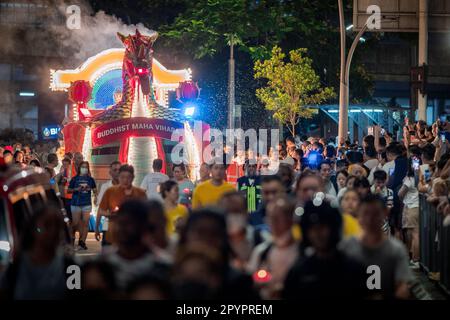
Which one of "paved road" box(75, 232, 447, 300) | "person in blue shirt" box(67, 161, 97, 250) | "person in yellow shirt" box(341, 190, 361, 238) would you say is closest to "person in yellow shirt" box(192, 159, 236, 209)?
"person in yellow shirt" box(341, 190, 361, 238)

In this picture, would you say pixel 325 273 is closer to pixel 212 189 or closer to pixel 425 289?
pixel 212 189

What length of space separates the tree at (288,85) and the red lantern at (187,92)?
1227 centimetres

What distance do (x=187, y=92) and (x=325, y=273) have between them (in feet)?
61.2

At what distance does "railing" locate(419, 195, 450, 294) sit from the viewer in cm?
1239

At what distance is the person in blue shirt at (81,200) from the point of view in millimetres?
18234

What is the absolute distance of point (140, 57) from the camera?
904 inches

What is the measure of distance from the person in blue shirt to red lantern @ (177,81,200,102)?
7106 millimetres

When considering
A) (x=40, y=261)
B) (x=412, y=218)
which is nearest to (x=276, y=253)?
(x=40, y=261)

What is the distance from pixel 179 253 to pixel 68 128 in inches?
671

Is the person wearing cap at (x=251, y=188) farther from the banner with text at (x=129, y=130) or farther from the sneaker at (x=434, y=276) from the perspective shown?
the banner with text at (x=129, y=130)

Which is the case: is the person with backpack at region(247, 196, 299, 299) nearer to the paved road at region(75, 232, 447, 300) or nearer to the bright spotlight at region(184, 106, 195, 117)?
the paved road at region(75, 232, 447, 300)
